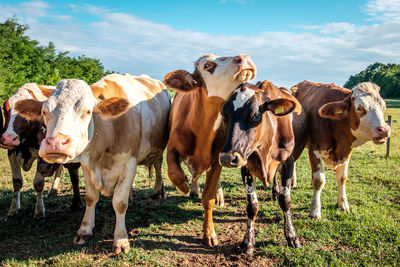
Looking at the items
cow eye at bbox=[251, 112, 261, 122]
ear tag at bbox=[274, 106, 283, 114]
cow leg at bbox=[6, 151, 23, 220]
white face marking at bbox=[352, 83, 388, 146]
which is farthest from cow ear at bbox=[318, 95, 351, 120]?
cow leg at bbox=[6, 151, 23, 220]

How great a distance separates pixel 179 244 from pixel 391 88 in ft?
247

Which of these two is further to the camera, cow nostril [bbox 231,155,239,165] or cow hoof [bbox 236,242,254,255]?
cow hoof [bbox 236,242,254,255]

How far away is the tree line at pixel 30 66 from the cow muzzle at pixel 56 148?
1217 centimetres

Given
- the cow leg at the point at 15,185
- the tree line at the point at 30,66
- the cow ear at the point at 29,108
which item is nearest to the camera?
the cow ear at the point at 29,108

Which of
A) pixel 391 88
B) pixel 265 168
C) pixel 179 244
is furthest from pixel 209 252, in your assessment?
pixel 391 88

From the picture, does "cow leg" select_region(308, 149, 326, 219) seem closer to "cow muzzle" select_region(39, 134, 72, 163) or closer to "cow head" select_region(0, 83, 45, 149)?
"cow muzzle" select_region(39, 134, 72, 163)

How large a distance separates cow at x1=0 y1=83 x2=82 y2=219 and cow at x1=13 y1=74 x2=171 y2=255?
97 cm

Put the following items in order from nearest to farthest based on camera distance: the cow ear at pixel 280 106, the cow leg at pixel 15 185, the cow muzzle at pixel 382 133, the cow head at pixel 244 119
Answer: the cow head at pixel 244 119, the cow ear at pixel 280 106, the cow muzzle at pixel 382 133, the cow leg at pixel 15 185

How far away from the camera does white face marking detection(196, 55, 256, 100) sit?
134 inches

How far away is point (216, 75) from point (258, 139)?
0.90 meters

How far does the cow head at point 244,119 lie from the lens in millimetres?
3299

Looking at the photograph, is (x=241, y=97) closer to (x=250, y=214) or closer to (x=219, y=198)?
(x=250, y=214)

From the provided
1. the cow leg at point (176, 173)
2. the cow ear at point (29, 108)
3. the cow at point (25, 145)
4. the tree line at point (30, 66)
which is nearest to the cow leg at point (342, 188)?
the cow leg at point (176, 173)

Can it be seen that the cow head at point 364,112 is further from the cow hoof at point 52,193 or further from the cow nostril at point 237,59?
the cow hoof at point 52,193
